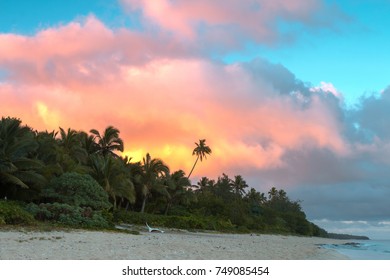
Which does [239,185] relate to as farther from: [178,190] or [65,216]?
[65,216]

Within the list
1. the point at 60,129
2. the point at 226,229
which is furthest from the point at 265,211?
the point at 60,129

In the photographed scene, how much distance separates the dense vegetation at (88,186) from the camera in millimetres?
28591

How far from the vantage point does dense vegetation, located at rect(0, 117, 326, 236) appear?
93.8ft

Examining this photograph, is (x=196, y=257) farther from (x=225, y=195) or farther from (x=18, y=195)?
(x=225, y=195)

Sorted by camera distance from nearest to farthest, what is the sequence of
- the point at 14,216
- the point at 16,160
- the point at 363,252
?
the point at 14,216 → the point at 16,160 → the point at 363,252

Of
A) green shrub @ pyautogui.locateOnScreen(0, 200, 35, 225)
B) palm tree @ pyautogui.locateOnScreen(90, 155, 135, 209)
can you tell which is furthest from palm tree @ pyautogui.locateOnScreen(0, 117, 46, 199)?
palm tree @ pyautogui.locateOnScreen(90, 155, 135, 209)

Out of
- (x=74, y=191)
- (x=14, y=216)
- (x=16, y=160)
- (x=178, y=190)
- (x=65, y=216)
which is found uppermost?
(x=178, y=190)

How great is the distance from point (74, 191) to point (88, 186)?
120 centimetres

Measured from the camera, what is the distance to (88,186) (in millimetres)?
34312

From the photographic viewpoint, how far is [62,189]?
34312 mm

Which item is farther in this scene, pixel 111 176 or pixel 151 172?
pixel 151 172

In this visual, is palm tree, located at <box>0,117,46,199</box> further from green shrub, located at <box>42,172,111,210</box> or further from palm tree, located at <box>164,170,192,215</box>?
palm tree, located at <box>164,170,192,215</box>

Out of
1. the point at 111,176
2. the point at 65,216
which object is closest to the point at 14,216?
the point at 65,216
